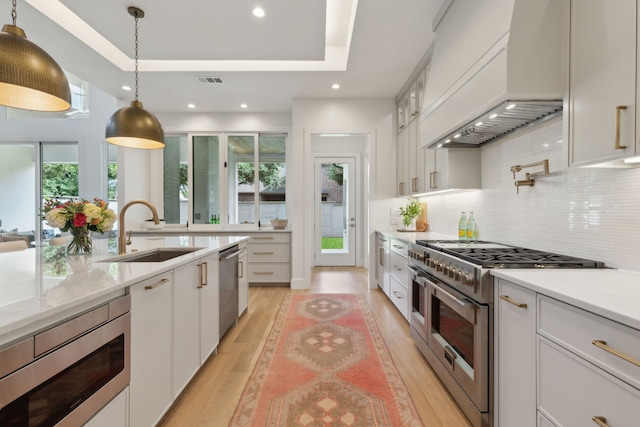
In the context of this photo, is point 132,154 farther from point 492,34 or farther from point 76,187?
point 492,34

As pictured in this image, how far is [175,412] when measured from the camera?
1.76m

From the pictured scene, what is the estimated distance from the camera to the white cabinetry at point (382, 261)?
151 inches

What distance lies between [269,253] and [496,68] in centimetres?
389

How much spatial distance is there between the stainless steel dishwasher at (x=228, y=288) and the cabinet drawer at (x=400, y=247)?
1.71 metres

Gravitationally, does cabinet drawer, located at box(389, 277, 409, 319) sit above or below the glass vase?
below

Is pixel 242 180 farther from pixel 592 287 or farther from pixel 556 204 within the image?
pixel 592 287

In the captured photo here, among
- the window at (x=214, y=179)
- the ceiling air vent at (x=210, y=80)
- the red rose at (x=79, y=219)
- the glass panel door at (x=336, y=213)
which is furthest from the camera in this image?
the glass panel door at (x=336, y=213)

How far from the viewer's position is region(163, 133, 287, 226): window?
5113 millimetres

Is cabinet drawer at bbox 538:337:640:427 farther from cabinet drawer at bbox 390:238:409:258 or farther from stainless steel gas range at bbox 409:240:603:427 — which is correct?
cabinet drawer at bbox 390:238:409:258

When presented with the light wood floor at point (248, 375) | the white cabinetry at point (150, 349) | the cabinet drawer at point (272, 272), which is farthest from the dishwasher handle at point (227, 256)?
the cabinet drawer at point (272, 272)

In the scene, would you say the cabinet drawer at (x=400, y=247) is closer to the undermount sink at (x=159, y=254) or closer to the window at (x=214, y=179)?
the undermount sink at (x=159, y=254)

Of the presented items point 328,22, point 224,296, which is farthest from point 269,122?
point 224,296

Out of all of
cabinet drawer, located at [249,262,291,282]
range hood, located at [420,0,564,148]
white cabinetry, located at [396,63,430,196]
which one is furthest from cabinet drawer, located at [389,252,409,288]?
cabinet drawer, located at [249,262,291,282]

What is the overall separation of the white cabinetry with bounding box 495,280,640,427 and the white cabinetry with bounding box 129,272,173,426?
169 cm
